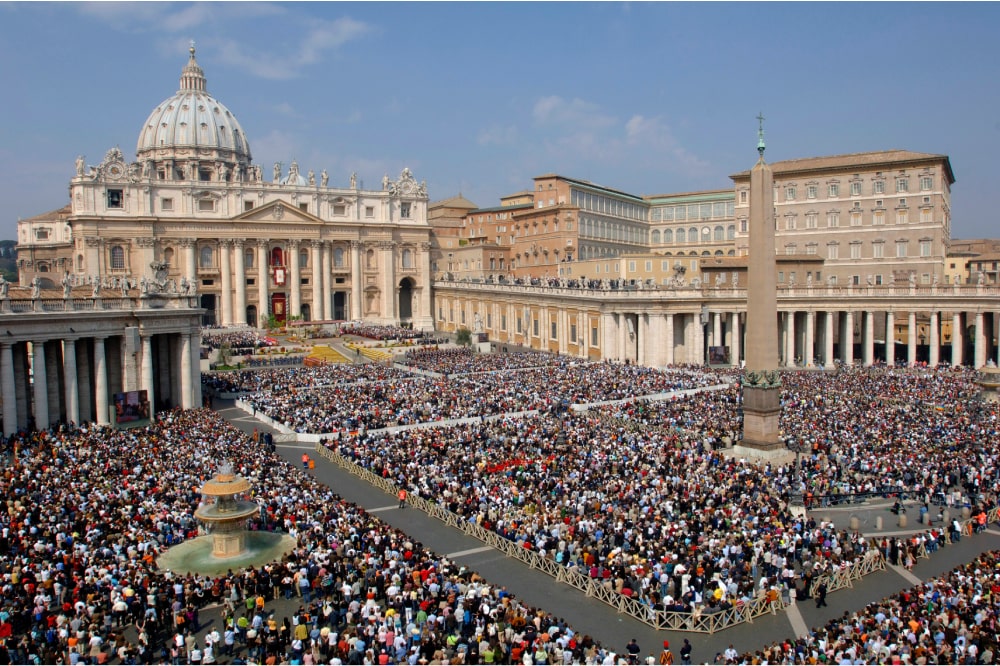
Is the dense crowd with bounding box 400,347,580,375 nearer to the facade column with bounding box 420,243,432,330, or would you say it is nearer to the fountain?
the fountain

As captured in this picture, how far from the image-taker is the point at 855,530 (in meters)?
21.1

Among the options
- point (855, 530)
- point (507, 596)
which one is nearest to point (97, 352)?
point (507, 596)

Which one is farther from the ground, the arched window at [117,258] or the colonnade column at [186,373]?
the arched window at [117,258]

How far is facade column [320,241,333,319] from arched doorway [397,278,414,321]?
31.2 ft

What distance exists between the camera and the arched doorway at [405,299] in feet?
332

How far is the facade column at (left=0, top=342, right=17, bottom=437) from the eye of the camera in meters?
31.7

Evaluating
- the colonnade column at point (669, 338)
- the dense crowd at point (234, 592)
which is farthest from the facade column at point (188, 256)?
the dense crowd at point (234, 592)

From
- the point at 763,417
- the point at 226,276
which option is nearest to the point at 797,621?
the point at 763,417

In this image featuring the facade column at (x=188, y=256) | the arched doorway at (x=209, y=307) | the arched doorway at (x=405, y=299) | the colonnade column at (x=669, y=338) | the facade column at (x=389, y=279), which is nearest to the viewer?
the colonnade column at (x=669, y=338)

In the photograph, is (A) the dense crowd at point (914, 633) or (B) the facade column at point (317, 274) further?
(B) the facade column at point (317, 274)

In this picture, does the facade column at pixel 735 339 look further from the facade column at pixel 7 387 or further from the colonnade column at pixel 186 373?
the facade column at pixel 7 387

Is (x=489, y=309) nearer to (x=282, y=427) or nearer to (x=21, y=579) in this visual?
(x=282, y=427)

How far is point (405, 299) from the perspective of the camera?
102750mm

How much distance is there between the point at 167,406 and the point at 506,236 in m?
65.1
